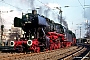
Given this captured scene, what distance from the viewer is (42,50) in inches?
1071

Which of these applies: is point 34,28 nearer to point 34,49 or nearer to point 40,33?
point 40,33

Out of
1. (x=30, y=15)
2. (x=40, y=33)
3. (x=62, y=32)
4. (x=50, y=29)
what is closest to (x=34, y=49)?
(x=40, y=33)

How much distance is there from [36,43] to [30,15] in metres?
3.65

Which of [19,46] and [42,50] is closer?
[19,46]

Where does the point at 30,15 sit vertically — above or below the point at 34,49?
above

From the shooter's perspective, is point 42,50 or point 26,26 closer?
point 26,26

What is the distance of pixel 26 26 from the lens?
2553cm

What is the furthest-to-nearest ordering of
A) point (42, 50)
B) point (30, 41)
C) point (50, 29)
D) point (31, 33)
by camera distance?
point (50, 29)
point (42, 50)
point (31, 33)
point (30, 41)

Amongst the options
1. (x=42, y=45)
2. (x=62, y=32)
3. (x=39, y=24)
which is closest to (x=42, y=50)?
(x=42, y=45)

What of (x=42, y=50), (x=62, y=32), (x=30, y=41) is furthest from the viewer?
(x=62, y=32)

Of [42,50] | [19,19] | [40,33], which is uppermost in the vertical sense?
[19,19]

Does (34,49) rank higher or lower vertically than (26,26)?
lower

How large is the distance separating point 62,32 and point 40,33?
12861 mm

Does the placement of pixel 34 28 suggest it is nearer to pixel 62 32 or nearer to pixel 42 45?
pixel 42 45
